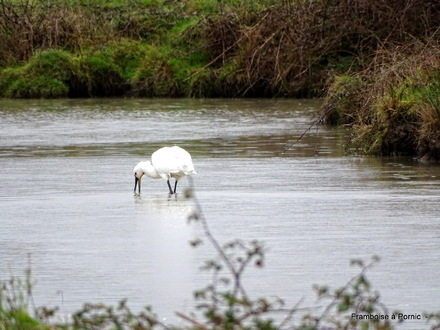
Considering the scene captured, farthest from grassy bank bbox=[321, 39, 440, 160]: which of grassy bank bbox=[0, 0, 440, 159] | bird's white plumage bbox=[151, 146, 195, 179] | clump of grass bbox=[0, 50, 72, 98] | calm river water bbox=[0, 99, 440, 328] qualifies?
clump of grass bbox=[0, 50, 72, 98]

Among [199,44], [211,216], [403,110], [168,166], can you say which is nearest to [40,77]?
[199,44]

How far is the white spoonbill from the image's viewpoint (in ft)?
40.8

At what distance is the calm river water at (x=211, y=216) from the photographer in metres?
7.97

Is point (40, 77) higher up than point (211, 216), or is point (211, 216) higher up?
point (40, 77)

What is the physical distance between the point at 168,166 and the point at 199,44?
1710cm

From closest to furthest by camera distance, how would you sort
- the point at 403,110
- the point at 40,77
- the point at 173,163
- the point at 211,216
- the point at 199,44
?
the point at 211,216 < the point at 173,163 < the point at 403,110 < the point at 40,77 < the point at 199,44

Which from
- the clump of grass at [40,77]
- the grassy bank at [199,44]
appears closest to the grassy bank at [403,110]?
the grassy bank at [199,44]

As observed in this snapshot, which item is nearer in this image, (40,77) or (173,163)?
(173,163)

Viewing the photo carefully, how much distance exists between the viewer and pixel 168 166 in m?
12.5

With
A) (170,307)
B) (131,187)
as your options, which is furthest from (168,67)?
(170,307)

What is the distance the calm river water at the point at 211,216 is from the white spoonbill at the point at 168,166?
0.72ft

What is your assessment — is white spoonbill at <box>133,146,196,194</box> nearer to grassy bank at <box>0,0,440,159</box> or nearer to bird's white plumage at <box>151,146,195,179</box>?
bird's white plumage at <box>151,146,195,179</box>

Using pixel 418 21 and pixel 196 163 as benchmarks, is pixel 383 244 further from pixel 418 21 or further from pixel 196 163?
pixel 418 21

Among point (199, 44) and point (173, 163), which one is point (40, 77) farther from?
point (173, 163)
